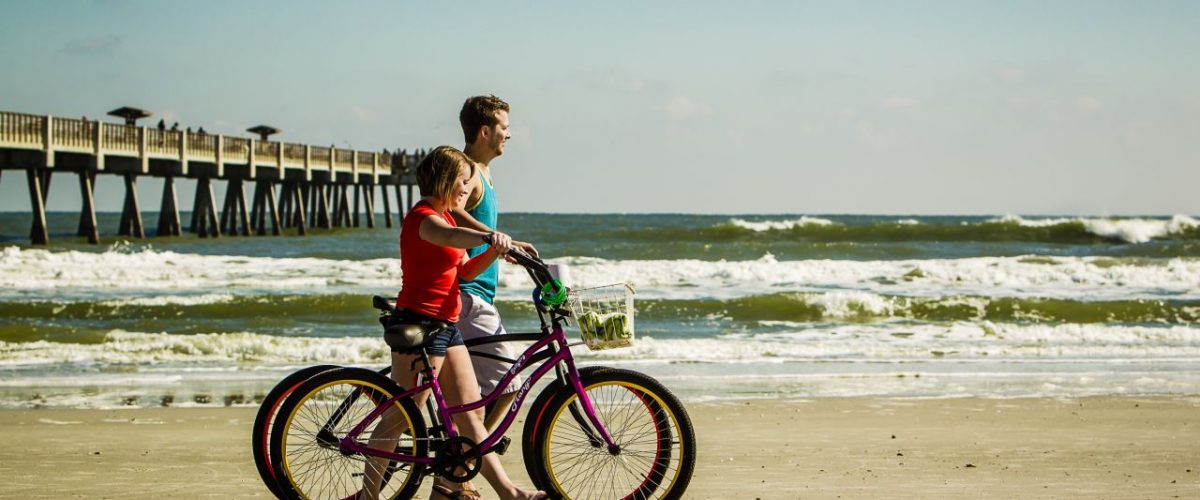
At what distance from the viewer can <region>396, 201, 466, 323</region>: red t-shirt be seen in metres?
4.34

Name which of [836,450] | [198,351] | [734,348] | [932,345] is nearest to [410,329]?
[836,450]

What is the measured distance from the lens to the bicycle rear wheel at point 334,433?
441 centimetres

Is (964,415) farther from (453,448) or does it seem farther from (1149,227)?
(1149,227)

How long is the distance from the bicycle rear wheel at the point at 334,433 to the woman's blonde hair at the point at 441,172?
646 mm

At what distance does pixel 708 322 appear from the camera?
17.2 metres

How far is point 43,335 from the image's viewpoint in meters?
14.9

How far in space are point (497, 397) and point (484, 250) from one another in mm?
523

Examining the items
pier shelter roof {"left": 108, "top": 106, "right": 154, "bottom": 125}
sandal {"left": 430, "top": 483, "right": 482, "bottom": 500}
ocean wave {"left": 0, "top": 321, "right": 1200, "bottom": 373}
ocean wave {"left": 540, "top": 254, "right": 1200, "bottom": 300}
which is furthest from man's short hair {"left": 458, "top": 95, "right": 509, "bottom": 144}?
pier shelter roof {"left": 108, "top": 106, "right": 154, "bottom": 125}

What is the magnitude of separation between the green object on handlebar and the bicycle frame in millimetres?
122

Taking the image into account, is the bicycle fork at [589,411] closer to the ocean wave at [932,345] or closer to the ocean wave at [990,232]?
the ocean wave at [932,345]

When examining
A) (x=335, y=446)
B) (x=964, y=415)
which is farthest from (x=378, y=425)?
(x=964, y=415)

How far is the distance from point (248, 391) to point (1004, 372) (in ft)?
19.9

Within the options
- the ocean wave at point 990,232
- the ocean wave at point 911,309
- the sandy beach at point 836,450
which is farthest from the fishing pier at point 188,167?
the sandy beach at point 836,450

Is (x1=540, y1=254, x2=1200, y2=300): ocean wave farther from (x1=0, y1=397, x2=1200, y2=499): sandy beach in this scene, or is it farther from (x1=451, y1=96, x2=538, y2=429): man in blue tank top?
(x1=451, y1=96, x2=538, y2=429): man in blue tank top
